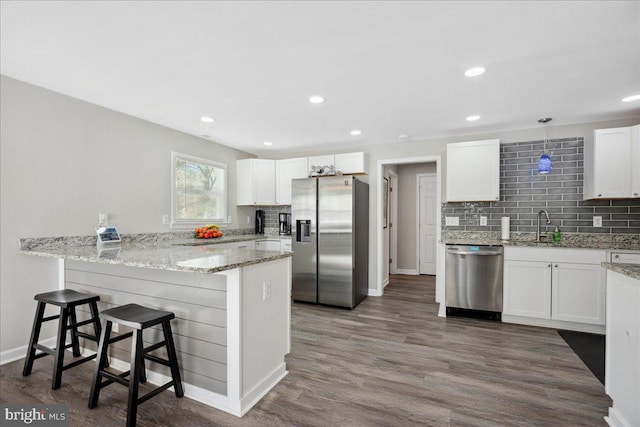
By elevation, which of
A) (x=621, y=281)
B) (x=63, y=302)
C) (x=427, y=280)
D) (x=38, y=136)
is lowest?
(x=427, y=280)

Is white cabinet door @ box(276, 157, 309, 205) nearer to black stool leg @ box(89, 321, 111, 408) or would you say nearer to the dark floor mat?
black stool leg @ box(89, 321, 111, 408)

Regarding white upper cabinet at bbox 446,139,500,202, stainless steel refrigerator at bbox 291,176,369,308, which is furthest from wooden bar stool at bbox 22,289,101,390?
white upper cabinet at bbox 446,139,500,202

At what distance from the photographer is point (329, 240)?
4.13 meters

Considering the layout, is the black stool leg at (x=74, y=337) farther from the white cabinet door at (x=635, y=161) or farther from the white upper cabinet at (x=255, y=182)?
the white cabinet door at (x=635, y=161)

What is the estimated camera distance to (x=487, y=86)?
2.62 metres

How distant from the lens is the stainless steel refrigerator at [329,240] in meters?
4.02

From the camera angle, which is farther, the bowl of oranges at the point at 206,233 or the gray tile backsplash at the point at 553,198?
the bowl of oranges at the point at 206,233

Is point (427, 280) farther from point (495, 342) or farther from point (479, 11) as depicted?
point (479, 11)

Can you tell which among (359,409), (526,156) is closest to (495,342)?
(359,409)

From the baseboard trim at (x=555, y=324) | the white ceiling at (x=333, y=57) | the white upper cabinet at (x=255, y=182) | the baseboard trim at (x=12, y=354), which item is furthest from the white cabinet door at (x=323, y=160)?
the baseboard trim at (x=12, y=354)

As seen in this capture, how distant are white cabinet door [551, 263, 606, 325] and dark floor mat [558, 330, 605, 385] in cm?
15

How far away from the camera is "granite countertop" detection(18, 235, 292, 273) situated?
69.9 inches

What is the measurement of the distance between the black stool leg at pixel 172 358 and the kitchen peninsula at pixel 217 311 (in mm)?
64

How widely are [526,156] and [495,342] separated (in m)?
2.39
